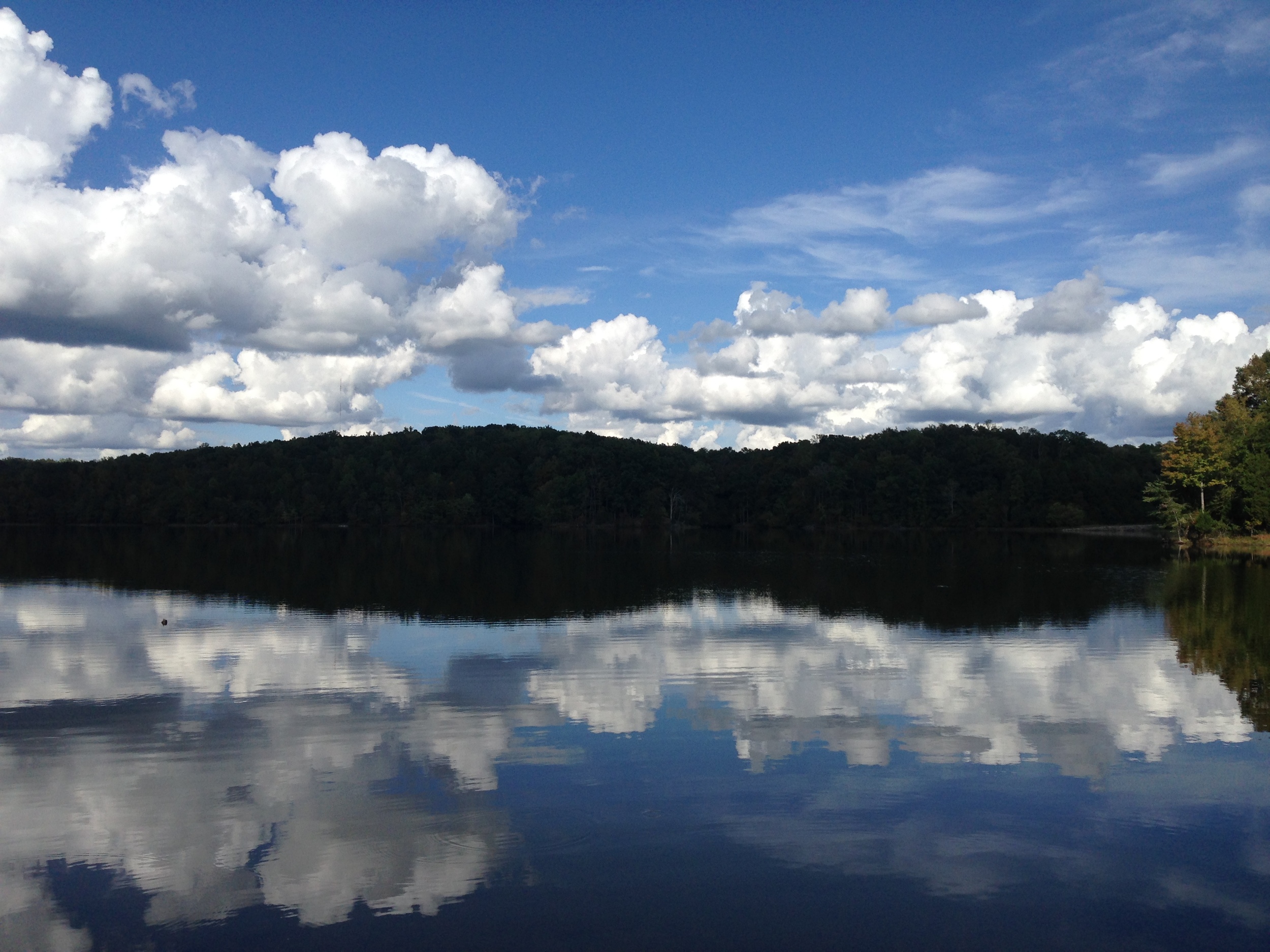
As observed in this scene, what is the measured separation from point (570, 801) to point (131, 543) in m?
80.4

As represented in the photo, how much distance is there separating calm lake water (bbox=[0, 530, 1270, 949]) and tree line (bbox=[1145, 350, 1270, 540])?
4682 centimetres

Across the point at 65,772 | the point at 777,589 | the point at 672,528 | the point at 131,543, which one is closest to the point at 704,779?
the point at 65,772

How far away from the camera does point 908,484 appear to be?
132875mm

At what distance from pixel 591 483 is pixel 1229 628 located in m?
119

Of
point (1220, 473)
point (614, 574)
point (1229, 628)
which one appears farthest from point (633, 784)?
point (1220, 473)

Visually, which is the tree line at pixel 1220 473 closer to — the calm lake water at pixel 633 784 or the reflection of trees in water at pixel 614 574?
the reflection of trees in water at pixel 614 574

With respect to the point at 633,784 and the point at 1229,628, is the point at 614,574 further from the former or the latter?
the point at 633,784

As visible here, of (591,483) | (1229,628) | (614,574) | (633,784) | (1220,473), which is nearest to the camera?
(633,784)

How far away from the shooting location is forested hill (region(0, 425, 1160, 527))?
131625 millimetres

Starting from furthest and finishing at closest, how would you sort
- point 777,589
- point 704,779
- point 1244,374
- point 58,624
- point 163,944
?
point 1244,374 < point 777,589 < point 58,624 < point 704,779 < point 163,944

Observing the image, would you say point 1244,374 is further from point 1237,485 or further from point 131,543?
point 131,543

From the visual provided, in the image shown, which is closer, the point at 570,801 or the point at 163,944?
the point at 163,944

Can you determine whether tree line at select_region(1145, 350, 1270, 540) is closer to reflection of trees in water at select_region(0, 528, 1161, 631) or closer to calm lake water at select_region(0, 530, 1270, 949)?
reflection of trees in water at select_region(0, 528, 1161, 631)

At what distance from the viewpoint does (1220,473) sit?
67625 mm
